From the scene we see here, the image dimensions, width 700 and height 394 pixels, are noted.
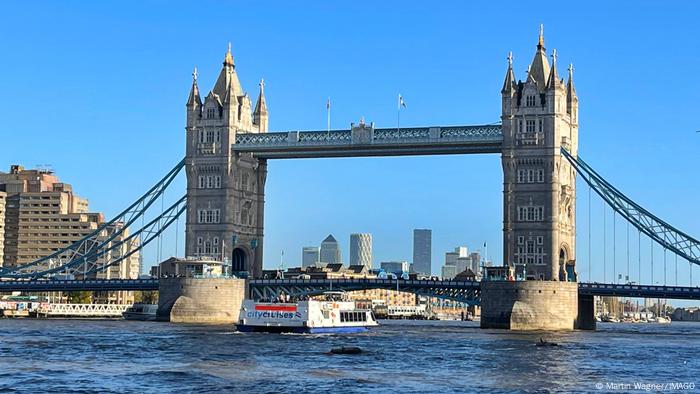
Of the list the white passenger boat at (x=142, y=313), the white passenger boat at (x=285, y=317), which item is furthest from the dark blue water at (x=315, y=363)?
the white passenger boat at (x=142, y=313)

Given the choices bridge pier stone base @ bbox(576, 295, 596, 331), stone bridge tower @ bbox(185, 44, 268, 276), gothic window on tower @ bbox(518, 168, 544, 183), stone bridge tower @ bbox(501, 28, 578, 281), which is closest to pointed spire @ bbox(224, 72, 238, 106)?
stone bridge tower @ bbox(185, 44, 268, 276)

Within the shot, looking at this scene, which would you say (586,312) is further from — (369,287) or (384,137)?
(384,137)

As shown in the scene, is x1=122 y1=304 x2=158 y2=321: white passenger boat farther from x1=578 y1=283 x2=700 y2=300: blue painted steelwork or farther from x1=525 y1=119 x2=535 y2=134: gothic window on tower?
x1=578 y1=283 x2=700 y2=300: blue painted steelwork

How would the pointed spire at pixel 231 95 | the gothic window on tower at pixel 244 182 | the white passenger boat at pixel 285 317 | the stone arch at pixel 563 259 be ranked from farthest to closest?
the gothic window on tower at pixel 244 182, the pointed spire at pixel 231 95, the stone arch at pixel 563 259, the white passenger boat at pixel 285 317

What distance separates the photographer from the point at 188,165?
6875 inches

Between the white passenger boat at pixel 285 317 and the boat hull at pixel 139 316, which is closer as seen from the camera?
the white passenger boat at pixel 285 317

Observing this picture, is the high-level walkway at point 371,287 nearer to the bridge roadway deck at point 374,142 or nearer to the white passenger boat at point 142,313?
the white passenger boat at point 142,313

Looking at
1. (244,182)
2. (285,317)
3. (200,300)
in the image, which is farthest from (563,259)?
(285,317)

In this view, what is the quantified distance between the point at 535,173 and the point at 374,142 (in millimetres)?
20443

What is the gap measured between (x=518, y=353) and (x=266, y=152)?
7958cm

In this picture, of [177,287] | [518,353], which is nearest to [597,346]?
[518,353]

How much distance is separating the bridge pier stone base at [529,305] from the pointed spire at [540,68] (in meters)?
25.8

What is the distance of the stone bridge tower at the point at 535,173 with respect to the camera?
513 ft

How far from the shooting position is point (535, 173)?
157250mm
